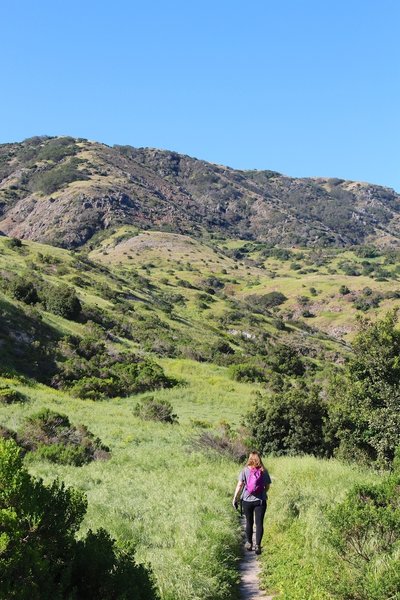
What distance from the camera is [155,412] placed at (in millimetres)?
24984

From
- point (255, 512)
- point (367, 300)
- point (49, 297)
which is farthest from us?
point (367, 300)

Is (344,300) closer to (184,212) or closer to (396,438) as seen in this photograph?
(396,438)

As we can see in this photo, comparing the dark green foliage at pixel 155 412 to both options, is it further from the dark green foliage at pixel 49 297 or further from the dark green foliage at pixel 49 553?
the dark green foliage at pixel 49 553

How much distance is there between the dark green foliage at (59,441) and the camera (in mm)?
15768

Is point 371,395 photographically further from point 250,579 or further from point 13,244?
point 13,244

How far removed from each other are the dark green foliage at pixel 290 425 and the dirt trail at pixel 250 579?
10.6 metres

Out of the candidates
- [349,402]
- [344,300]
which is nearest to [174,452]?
[349,402]

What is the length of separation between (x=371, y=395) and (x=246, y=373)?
79.0 ft

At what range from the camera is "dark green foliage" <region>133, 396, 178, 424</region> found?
24678 mm

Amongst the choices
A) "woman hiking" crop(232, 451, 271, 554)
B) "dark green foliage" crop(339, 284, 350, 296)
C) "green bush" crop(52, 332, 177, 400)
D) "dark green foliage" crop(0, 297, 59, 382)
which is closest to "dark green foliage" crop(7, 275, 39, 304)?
"dark green foliage" crop(0, 297, 59, 382)

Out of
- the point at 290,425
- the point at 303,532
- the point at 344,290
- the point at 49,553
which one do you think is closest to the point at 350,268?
the point at 344,290

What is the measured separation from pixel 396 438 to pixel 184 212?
188 metres

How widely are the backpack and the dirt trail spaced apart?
1.08 metres

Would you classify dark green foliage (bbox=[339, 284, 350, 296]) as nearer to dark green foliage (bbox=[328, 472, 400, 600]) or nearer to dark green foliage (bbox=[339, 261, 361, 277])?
dark green foliage (bbox=[339, 261, 361, 277])
